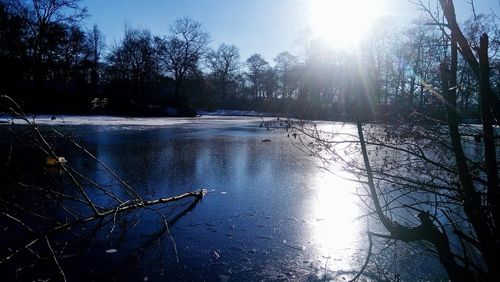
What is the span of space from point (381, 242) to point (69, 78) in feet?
141

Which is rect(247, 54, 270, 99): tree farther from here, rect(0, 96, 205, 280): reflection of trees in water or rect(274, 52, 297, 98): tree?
rect(0, 96, 205, 280): reflection of trees in water

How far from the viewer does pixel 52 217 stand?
16.2 feet

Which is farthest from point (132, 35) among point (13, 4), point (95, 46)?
point (13, 4)

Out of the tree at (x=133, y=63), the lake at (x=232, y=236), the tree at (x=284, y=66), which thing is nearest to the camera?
the lake at (x=232, y=236)

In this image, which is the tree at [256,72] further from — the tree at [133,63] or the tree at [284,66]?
the tree at [133,63]

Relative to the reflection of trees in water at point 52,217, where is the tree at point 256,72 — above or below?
Result: above

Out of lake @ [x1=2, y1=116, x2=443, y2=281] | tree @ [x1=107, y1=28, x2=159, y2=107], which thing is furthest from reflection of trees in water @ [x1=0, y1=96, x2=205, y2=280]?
tree @ [x1=107, y1=28, x2=159, y2=107]

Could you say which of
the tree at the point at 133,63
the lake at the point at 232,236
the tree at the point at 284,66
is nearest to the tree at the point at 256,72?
the tree at the point at 284,66

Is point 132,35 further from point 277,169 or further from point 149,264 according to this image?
point 149,264

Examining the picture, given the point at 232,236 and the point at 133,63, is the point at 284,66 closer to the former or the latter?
the point at 133,63

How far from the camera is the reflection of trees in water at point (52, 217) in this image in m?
2.59

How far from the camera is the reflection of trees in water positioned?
102 inches

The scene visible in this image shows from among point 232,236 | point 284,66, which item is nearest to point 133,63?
point 284,66

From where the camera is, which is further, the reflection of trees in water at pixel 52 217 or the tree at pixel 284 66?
the tree at pixel 284 66
